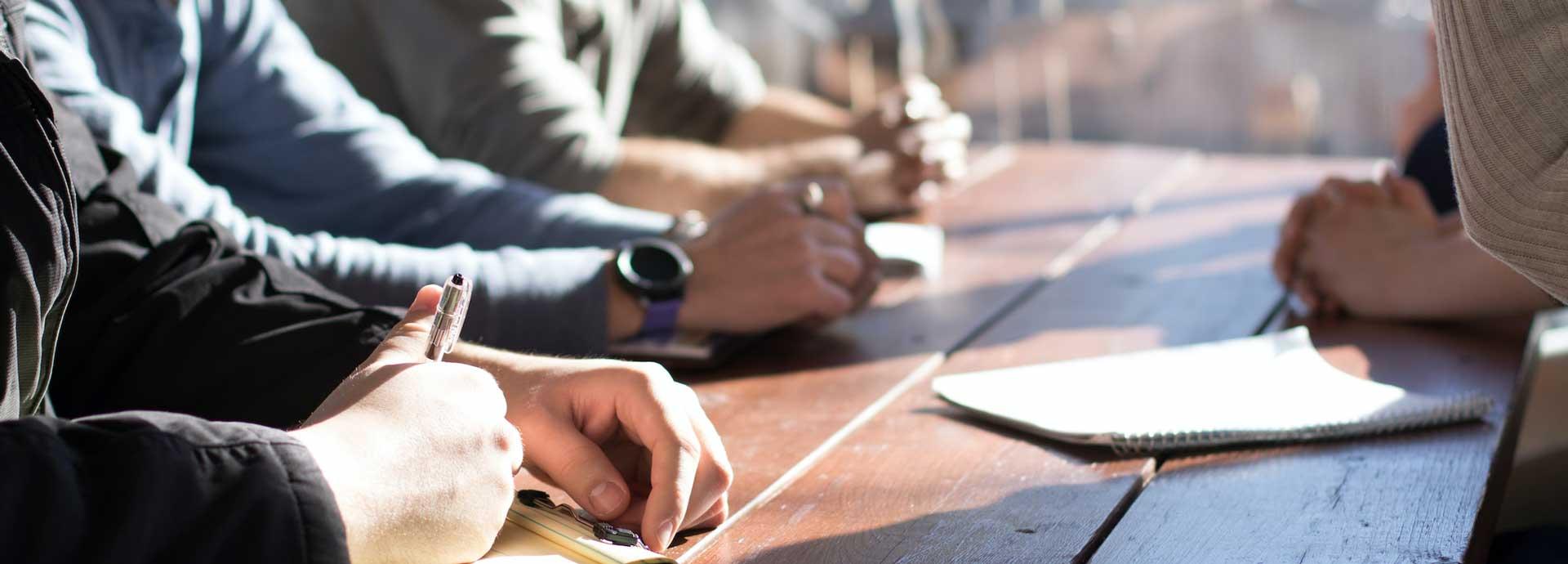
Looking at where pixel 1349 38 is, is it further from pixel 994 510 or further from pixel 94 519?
pixel 94 519

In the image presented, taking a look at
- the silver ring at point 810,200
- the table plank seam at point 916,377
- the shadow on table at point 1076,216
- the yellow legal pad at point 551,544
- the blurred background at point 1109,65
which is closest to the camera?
the yellow legal pad at point 551,544

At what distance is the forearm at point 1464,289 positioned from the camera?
47.4 inches

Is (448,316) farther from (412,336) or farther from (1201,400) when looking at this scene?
(1201,400)

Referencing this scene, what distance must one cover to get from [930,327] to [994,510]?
49 cm

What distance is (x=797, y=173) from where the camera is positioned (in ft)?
6.48

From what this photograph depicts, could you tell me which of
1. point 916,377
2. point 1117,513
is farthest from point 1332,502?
point 916,377

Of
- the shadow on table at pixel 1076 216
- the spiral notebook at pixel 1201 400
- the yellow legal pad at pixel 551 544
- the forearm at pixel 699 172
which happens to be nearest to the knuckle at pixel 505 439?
the yellow legal pad at pixel 551 544

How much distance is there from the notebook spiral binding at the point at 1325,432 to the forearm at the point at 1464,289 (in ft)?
0.94

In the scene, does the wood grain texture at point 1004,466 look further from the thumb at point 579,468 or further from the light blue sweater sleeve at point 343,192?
the light blue sweater sleeve at point 343,192

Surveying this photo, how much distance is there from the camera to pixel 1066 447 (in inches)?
35.6

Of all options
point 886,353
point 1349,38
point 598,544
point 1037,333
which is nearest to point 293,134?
point 886,353

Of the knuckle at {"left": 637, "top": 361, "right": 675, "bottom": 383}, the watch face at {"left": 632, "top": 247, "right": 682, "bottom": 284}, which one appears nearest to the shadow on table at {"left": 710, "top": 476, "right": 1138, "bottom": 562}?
the knuckle at {"left": 637, "top": 361, "right": 675, "bottom": 383}

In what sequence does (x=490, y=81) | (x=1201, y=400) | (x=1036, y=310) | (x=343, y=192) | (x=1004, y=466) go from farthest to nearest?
1. (x=490, y=81)
2. (x=343, y=192)
3. (x=1036, y=310)
4. (x=1201, y=400)
5. (x=1004, y=466)

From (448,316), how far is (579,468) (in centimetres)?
11
